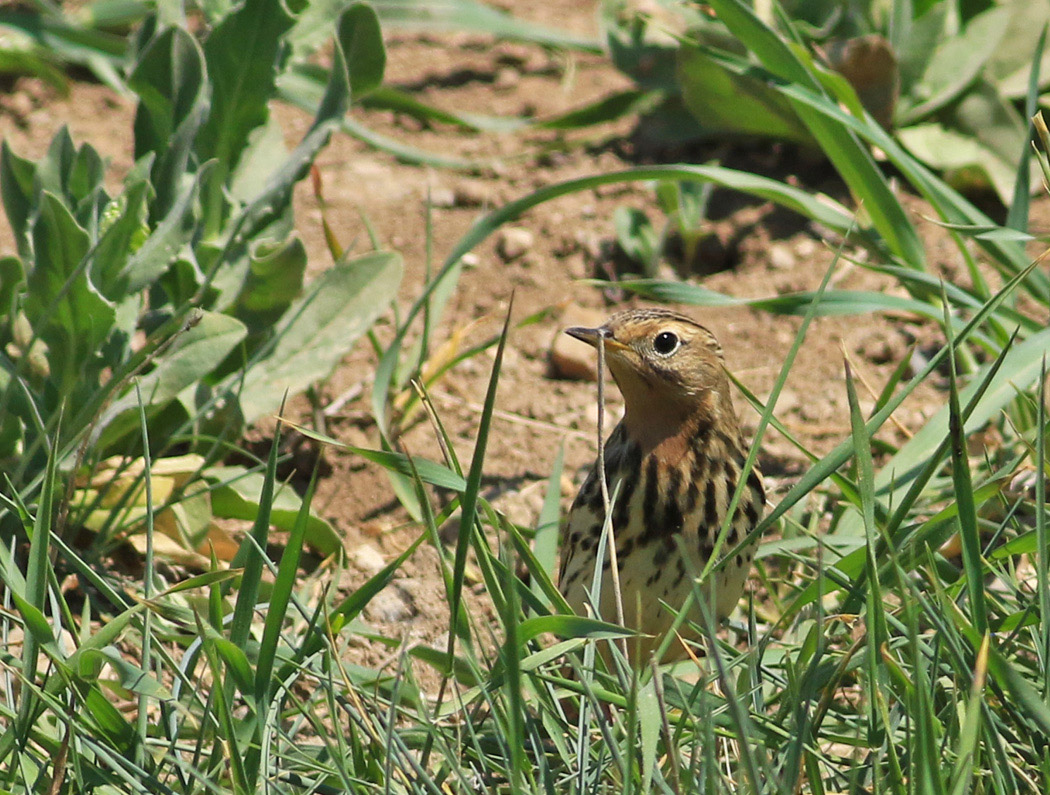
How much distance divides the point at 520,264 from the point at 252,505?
1.95m

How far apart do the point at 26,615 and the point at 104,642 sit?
0.17 meters

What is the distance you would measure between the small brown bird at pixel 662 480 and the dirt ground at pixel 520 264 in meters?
0.63

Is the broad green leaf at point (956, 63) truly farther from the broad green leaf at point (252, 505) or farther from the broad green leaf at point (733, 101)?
the broad green leaf at point (252, 505)

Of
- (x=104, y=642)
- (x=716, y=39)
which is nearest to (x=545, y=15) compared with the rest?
(x=716, y=39)

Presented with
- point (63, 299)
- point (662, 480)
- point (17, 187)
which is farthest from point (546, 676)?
point (17, 187)

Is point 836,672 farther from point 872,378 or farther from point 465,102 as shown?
point 465,102

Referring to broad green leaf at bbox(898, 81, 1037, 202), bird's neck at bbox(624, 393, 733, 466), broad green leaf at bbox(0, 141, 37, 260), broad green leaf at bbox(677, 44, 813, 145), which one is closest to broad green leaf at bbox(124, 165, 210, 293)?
broad green leaf at bbox(0, 141, 37, 260)

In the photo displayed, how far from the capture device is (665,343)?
3674mm

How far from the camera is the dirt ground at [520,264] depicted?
4.67m

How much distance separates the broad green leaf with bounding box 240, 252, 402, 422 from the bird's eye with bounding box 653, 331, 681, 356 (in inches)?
46.6

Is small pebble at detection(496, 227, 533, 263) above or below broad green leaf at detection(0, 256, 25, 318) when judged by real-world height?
below

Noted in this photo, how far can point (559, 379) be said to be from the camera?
5.24 m

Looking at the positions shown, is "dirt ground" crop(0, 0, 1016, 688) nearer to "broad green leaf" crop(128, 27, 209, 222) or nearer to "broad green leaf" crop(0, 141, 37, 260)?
"broad green leaf" crop(128, 27, 209, 222)

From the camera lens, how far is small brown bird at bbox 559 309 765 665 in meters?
3.51
